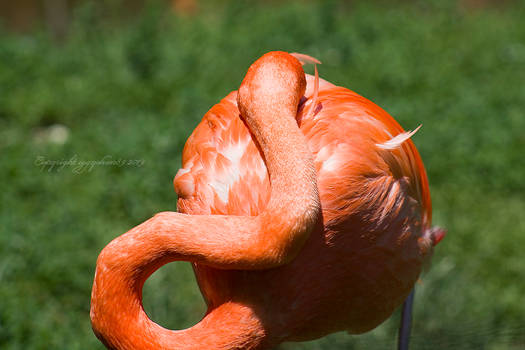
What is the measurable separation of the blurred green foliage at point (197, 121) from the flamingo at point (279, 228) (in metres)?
1.04

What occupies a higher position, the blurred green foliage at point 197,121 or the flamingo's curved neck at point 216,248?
the flamingo's curved neck at point 216,248

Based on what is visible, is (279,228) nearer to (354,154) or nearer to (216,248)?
(216,248)

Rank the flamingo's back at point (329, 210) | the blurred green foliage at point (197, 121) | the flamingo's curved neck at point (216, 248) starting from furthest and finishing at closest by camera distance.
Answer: the blurred green foliage at point (197, 121) < the flamingo's back at point (329, 210) < the flamingo's curved neck at point (216, 248)

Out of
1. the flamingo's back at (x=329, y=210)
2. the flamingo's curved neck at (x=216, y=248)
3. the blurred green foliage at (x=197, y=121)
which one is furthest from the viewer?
the blurred green foliage at (x=197, y=121)

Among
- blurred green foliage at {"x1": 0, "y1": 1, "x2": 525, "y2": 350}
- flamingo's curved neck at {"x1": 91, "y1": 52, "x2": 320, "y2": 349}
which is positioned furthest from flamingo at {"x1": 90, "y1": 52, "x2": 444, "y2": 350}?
blurred green foliage at {"x1": 0, "y1": 1, "x2": 525, "y2": 350}

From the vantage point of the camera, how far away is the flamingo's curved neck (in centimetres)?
135

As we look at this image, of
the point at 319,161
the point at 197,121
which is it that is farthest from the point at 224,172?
the point at 197,121

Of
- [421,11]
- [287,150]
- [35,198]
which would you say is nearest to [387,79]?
[421,11]

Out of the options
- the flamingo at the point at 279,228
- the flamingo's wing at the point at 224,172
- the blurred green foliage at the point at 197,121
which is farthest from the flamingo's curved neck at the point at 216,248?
the blurred green foliage at the point at 197,121

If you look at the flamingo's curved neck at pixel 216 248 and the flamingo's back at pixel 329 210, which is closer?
the flamingo's curved neck at pixel 216 248

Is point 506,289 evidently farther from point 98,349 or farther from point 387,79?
point 387,79

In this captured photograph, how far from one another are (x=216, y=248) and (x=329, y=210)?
0.31 m

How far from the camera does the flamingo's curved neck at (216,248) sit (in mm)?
1354

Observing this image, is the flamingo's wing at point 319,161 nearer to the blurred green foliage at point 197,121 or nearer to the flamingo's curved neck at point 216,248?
the flamingo's curved neck at point 216,248
